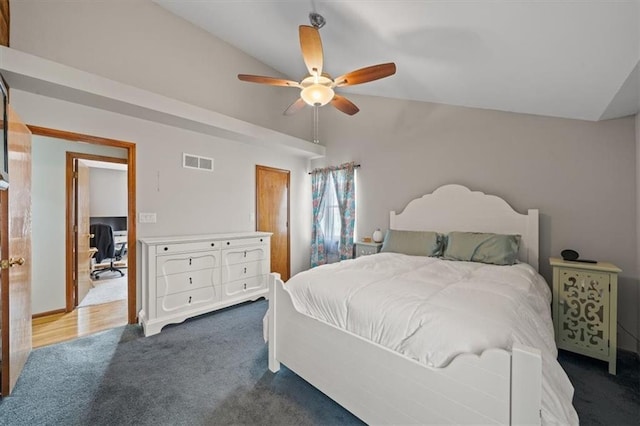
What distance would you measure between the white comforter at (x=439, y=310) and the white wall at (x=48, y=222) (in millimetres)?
3323

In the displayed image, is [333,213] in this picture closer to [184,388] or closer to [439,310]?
[184,388]

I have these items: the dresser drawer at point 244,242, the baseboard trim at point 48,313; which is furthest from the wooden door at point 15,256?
the dresser drawer at point 244,242

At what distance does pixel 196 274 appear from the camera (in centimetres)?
308

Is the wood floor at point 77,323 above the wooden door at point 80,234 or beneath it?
beneath

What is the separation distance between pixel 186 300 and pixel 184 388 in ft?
4.17

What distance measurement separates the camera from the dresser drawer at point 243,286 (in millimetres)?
3371

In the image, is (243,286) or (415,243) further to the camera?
(243,286)

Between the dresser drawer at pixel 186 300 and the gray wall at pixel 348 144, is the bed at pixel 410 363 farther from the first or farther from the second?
the dresser drawer at pixel 186 300

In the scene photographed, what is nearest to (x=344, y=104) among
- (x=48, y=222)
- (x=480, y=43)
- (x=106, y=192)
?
(x=480, y=43)

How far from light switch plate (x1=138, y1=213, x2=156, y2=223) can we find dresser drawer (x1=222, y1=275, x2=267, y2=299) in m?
1.15

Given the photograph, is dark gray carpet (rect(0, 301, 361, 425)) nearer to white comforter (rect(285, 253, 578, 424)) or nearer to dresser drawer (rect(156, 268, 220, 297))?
dresser drawer (rect(156, 268, 220, 297))

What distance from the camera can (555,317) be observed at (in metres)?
2.32

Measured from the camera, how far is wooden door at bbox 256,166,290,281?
13.9ft

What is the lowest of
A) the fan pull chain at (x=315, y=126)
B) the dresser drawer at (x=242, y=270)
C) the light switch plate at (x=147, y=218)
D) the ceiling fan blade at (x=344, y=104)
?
the dresser drawer at (x=242, y=270)
